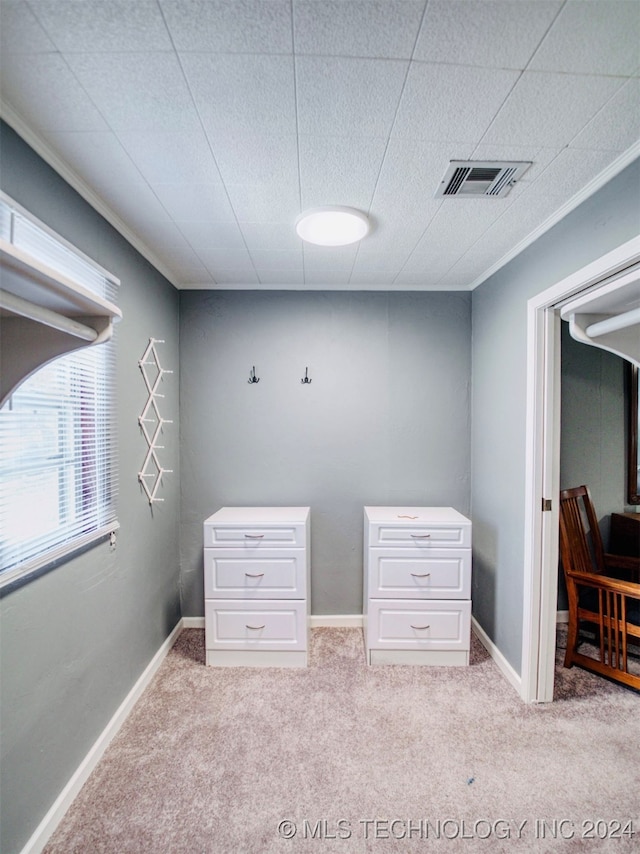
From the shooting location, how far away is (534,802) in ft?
4.60

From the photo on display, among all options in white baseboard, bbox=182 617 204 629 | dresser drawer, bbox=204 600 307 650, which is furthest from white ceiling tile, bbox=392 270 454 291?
white baseboard, bbox=182 617 204 629

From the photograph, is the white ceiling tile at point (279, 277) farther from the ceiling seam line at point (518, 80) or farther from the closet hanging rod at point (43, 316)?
the closet hanging rod at point (43, 316)

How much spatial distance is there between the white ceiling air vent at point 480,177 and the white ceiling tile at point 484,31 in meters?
0.40

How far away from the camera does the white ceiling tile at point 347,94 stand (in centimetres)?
98

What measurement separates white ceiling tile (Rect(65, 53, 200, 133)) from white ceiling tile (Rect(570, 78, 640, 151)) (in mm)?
1215

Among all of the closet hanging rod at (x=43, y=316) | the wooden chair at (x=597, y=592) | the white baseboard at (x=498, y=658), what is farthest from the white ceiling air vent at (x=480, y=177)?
the white baseboard at (x=498, y=658)

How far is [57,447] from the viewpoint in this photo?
A: 4.60ft

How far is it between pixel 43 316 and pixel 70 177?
1.04 metres

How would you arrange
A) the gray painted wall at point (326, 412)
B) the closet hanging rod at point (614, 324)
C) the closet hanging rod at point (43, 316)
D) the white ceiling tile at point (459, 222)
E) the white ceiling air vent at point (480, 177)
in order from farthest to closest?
1. the gray painted wall at point (326, 412)
2. the white ceiling tile at point (459, 222)
3. the white ceiling air vent at point (480, 177)
4. the closet hanging rod at point (614, 324)
5. the closet hanging rod at point (43, 316)

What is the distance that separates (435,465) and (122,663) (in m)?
2.16

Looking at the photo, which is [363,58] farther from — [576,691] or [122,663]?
[576,691]

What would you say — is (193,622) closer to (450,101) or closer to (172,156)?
(172,156)

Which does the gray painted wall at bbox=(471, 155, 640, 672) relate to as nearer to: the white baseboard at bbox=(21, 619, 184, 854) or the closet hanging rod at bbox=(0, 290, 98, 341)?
the closet hanging rod at bbox=(0, 290, 98, 341)

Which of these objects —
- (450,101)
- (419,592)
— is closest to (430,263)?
(450,101)
